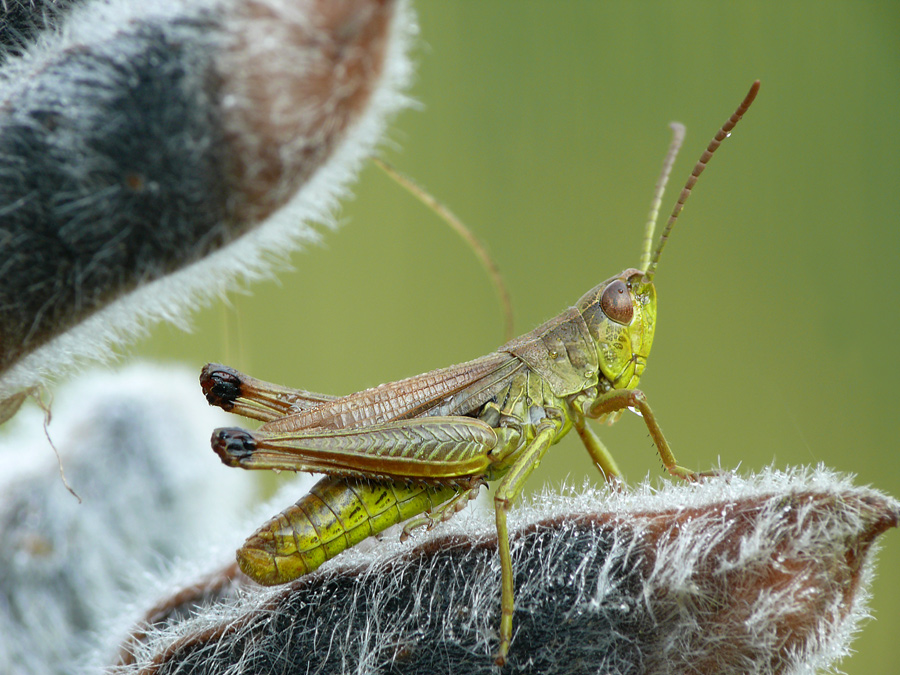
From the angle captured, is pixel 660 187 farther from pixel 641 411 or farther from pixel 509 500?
pixel 509 500

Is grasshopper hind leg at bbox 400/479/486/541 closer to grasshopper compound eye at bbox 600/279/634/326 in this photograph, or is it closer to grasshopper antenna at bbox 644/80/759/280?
grasshopper compound eye at bbox 600/279/634/326

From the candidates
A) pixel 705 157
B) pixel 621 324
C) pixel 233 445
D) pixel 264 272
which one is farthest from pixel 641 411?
pixel 264 272

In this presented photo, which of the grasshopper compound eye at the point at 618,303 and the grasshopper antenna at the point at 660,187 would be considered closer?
the grasshopper antenna at the point at 660,187

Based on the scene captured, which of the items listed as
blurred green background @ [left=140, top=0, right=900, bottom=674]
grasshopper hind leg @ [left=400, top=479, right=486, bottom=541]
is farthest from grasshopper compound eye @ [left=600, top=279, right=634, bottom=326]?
blurred green background @ [left=140, top=0, right=900, bottom=674]

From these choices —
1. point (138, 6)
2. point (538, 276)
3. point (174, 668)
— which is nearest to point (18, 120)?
point (138, 6)

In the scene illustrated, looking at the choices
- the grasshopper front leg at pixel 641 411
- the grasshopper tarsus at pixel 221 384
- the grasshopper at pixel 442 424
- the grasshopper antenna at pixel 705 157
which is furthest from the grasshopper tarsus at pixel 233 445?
the grasshopper antenna at pixel 705 157

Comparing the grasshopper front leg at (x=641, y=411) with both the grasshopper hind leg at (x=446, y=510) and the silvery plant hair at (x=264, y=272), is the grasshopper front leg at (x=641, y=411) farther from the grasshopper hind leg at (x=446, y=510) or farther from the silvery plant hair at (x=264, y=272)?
the silvery plant hair at (x=264, y=272)
